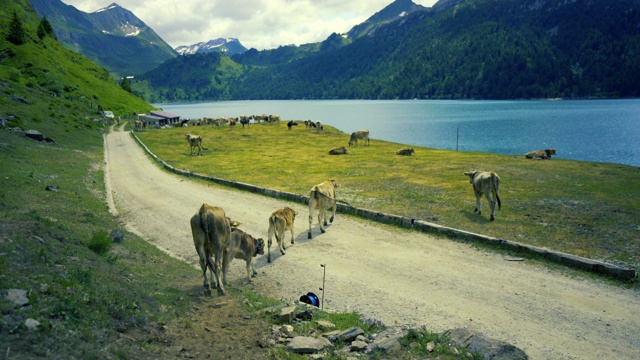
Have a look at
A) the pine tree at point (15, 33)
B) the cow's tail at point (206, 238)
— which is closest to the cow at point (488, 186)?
the cow's tail at point (206, 238)

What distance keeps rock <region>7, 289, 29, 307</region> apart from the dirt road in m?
7.38

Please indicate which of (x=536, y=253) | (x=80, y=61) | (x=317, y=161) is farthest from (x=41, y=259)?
(x=80, y=61)

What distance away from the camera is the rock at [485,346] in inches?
356

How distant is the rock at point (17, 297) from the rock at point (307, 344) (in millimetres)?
5321

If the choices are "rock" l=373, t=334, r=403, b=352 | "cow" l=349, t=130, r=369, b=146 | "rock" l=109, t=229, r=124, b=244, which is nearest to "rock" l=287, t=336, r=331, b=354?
"rock" l=373, t=334, r=403, b=352

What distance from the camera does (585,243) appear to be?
1742cm

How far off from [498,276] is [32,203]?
817 inches

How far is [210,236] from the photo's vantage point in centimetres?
1214

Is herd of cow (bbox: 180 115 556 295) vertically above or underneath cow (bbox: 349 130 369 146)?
underneath

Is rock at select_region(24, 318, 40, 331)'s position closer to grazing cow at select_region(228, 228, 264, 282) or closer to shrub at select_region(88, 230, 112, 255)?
grazing cow at select_region(228, 228, 264, 282)

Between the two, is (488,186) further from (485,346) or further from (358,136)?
(358,136)

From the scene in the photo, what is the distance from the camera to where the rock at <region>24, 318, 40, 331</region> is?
22.6ft

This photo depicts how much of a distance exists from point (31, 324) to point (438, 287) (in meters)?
11.6

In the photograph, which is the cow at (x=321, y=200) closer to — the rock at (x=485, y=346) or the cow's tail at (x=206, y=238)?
the cow's tail at (x=206, y=238)
